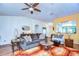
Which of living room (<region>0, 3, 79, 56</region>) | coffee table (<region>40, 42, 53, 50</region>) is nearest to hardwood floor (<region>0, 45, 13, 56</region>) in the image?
living room (<region>0, 3, 79, 56</region>)

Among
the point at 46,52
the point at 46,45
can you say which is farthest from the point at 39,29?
the point at 46,52

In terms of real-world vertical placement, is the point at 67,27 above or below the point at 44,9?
below

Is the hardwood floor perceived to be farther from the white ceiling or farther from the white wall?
the white ceiling

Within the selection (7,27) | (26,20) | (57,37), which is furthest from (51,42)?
(7,27)

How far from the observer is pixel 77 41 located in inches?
96.1

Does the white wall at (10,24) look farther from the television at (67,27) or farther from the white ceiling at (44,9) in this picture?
the television at (67,27)

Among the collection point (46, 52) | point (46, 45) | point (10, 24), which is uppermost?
point (10, 24)

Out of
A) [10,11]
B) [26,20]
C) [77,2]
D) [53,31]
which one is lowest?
[53,31]

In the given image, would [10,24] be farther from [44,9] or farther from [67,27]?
[67,27]

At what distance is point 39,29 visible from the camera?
96.8 inches

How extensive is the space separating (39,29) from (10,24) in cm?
58

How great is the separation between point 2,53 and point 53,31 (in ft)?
3.66

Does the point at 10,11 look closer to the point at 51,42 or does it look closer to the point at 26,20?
the point at 26,20

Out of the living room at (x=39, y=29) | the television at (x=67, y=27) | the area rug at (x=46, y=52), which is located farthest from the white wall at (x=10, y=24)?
the television at (x=67, y=27)
